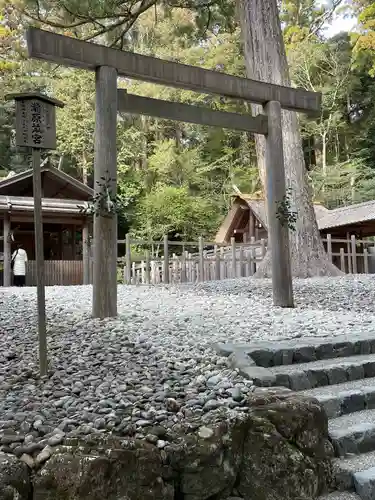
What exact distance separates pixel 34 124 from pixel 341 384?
2.97 metres

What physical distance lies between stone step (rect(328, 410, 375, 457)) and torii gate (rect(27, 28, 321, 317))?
270 centimetres

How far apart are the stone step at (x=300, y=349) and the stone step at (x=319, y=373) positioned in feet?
0.23

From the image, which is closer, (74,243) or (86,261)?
(86,261)

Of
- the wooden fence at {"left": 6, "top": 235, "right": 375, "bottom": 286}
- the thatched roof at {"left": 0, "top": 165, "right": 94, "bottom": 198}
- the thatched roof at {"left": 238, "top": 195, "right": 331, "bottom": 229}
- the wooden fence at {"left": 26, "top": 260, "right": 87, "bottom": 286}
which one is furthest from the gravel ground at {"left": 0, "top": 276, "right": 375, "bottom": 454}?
the thatched roof at {"left": 238, "top": 195, "right": 331, "bottom": 229}

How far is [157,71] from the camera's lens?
212 inches

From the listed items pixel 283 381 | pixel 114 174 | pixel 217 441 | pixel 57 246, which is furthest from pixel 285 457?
pixel 57 246

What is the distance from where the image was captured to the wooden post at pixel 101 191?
486 cm

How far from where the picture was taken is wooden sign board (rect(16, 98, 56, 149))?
3348mm

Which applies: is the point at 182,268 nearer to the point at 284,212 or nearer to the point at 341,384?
the point at 284,212

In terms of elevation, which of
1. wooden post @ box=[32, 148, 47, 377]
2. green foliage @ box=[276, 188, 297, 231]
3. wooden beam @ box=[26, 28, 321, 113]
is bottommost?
wooden post @ box=[32, 148, 47, 377]

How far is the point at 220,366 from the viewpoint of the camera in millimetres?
3359

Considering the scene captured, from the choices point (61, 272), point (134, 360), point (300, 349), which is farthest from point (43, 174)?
point (300, 349)

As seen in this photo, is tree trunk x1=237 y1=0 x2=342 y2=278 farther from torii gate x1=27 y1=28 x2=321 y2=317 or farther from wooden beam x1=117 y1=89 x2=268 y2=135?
wooden beam x1=117 y1=89 x2=268 y2=135

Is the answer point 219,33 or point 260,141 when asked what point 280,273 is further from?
point 219,33
